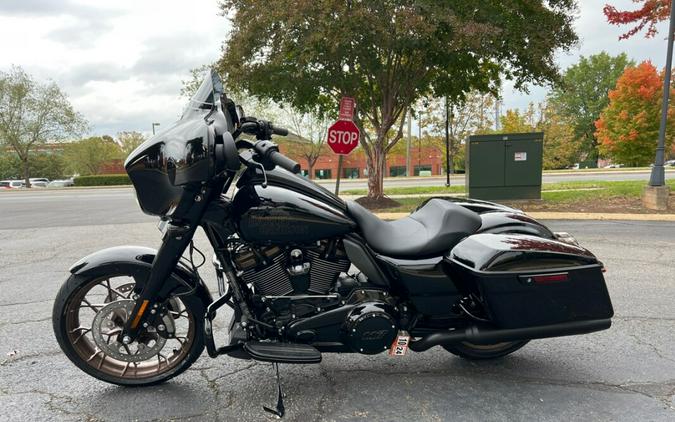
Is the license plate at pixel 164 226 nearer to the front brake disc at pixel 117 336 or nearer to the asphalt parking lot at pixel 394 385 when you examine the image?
the front brake disc at pixel 117 336

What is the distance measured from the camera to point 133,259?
2338 millimetres

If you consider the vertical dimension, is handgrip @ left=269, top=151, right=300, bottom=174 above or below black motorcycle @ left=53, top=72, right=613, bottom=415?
above

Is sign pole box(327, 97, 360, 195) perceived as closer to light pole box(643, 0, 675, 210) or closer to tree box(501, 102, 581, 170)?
light pole box(643, 0, 675, 210)

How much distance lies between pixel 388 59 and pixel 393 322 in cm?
926

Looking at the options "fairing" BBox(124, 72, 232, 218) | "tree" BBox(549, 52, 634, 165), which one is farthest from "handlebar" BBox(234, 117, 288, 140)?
"tree" BBox(549, 52, 634, 165)

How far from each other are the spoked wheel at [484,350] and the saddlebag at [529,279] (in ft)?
Answer: 1.68

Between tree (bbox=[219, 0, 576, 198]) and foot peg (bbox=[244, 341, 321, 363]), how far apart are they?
712 centimetres

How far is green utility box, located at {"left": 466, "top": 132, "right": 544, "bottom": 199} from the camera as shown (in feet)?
35.2

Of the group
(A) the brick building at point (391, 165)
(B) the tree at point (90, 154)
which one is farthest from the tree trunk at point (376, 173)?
(B) the tree at point (90, 154)

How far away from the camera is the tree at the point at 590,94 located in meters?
57.0

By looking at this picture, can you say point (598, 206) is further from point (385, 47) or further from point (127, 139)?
point (127, 139)

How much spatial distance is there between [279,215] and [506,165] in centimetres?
1008

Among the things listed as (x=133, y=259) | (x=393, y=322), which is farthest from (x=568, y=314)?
(x=133, y=259)

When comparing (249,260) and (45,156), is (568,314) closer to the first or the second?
(249,260)
